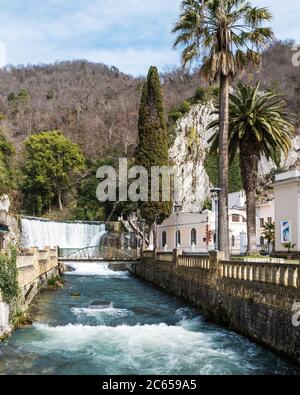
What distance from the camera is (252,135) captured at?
2738cm

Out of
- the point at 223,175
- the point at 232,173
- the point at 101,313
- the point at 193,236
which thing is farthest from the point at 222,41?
A: the point at 232,173

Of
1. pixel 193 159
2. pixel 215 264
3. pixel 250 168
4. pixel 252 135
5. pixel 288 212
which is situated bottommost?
pixel 215 264

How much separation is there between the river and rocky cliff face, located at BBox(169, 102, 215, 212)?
1897 inches

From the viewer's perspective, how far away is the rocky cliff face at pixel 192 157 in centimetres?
7150

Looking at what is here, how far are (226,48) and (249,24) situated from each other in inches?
62.0

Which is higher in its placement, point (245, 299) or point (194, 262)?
point (194, 262)

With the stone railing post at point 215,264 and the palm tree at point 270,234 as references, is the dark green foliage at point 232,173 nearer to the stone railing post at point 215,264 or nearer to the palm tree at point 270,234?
the palm tree at point 270,234

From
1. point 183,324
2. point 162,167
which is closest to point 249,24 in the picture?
point 183,324

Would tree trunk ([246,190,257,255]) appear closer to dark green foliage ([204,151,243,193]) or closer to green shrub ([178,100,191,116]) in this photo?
dark green foliage ([204,151,243,193])

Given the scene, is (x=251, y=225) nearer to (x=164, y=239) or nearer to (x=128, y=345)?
(x=128, y=345)

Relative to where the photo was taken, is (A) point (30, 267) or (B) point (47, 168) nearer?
(A) point (30, 267)

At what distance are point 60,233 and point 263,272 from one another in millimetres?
42041

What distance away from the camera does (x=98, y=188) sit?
69250 mm
